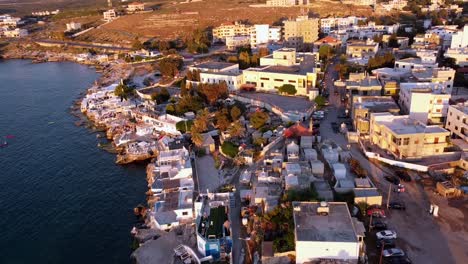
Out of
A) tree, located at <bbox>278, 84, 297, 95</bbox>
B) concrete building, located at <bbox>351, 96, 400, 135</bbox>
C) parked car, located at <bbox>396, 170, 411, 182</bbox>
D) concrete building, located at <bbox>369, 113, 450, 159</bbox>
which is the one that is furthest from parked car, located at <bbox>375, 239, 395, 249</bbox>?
tree, located at <bbox>278, 84, 297, 95</bbox>

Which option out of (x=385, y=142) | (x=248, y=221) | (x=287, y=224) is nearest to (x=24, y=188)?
(x=248, y=221)

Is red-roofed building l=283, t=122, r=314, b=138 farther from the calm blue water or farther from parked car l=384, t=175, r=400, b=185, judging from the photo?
the calm blue water

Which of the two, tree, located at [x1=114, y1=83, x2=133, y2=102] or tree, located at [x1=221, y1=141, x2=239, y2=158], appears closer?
A: tree, located at [x1=221, y1=141, x2=239, y2=158]

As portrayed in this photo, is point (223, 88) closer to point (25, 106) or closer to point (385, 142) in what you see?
point (385, 142)

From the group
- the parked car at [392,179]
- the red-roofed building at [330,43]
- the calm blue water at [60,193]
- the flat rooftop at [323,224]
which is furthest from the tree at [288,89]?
the flat rooftop at [323,224]

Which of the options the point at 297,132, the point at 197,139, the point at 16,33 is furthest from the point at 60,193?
the point at 16,33

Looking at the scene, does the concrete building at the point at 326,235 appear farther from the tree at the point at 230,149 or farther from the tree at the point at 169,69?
the tree at the point at 169,69
